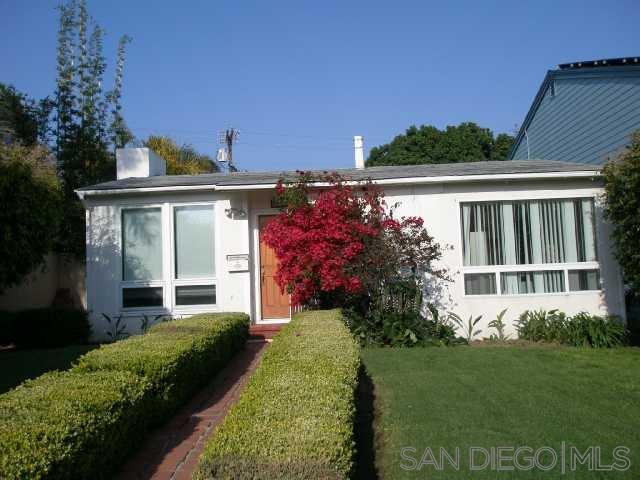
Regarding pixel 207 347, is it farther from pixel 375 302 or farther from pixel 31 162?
pixel 31 162

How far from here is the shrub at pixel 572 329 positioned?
8.98 m

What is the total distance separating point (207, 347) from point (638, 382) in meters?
5.32

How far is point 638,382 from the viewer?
629 cm

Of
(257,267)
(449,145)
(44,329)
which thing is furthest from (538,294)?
(449,145)

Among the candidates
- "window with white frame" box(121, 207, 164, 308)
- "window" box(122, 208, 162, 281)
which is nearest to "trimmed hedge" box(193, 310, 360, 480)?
"window with white frame" box(121, 207, 164, 308)

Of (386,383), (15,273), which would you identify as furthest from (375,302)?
(15,273)

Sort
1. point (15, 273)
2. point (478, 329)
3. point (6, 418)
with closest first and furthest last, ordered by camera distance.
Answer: point (6, 418)
point (15, 273)
point (478, 329)

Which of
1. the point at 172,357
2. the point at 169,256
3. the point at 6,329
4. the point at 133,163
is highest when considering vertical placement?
the point at 133,163

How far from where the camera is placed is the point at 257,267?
1066 centimetres

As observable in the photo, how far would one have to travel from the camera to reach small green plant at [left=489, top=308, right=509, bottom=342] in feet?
31.8

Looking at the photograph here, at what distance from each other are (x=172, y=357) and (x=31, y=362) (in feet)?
13.7

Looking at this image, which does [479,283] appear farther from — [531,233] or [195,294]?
[195,294]

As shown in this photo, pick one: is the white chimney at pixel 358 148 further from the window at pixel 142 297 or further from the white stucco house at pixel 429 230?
the window at pixel 142 297

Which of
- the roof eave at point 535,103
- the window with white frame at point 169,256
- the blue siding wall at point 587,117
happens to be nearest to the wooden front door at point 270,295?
the window with white frame at point 169,256
